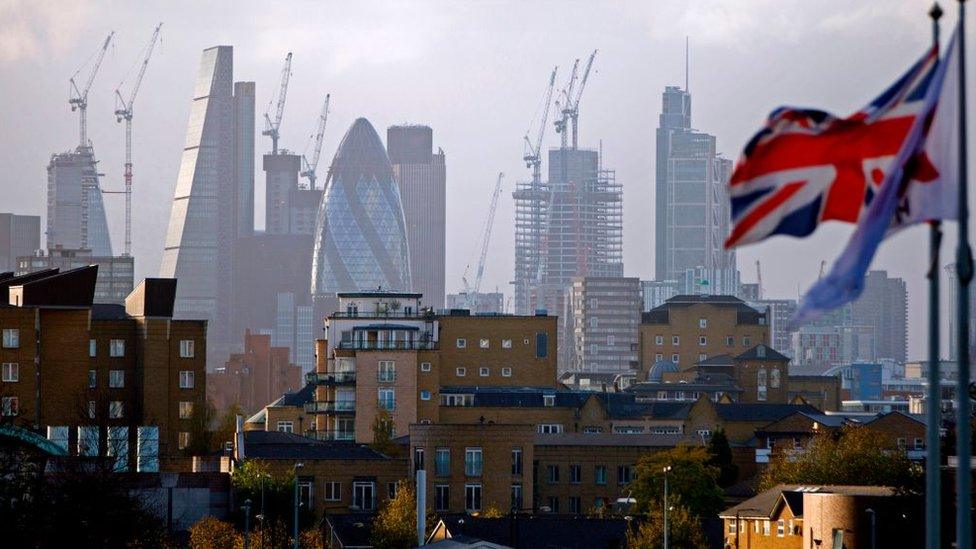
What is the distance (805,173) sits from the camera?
26.0 m

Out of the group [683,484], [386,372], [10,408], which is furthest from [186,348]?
[10,408]

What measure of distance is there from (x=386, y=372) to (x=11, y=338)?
27629 millimetres

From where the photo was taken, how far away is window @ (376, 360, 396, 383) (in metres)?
140

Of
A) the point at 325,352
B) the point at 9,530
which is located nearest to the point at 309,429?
the point at 325,352

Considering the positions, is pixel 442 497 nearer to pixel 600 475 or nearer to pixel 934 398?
pixel 600 475

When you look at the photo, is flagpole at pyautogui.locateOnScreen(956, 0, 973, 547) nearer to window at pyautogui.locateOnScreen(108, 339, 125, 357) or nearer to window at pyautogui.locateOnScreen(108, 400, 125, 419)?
window at pyautogui.locateOnScreen(108, 400, 125, 419)

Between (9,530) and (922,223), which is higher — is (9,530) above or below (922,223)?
below

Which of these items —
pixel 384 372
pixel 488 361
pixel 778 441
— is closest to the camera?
pixel 778 441

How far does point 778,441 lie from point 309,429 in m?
30.8

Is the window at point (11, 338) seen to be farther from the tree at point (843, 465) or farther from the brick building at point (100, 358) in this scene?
the tree at point (843, 465)

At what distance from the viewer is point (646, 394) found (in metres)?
178

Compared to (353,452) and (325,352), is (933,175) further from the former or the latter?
(325,352)

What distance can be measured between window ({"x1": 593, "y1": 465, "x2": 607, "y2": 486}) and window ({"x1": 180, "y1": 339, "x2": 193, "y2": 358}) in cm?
2022

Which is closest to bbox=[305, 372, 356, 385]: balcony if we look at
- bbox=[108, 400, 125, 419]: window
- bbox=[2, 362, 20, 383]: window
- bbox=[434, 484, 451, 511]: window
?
bbox=[108, 400, 125, 419]: window
